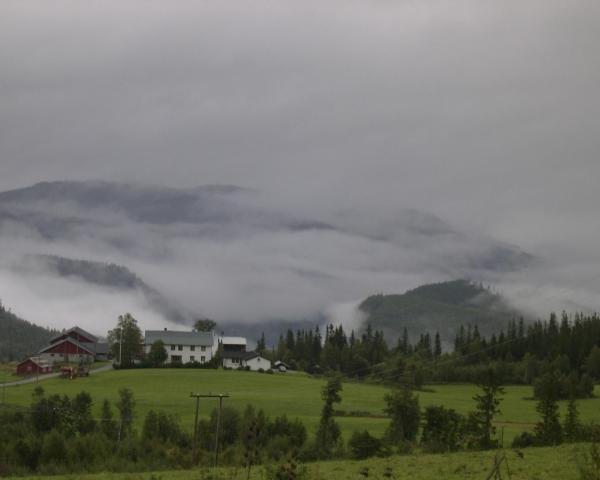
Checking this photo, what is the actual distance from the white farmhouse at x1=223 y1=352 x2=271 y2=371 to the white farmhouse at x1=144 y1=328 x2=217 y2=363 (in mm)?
3586

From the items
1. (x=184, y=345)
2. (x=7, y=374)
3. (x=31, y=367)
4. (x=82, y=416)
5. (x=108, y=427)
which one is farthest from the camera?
(x=184, y=345)

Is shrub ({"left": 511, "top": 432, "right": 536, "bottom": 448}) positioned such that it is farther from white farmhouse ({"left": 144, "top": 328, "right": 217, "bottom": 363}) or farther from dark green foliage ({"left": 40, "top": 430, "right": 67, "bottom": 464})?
white farmhouse ({"left": 144, "top": 328, "right": 217, "bottom": 363})

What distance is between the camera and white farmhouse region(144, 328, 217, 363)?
146m

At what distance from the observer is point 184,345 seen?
14788 centimetres

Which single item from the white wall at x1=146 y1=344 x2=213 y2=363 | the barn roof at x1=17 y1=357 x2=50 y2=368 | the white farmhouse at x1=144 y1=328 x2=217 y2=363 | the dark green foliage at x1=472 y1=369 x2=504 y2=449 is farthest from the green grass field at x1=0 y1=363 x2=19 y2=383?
the dark green foliage at x1=472 y1=369 x2=504 y2=449

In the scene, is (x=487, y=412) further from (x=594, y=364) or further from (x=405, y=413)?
(x=594, y=364)

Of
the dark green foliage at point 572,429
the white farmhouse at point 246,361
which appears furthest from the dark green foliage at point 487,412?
the white farmhouse at point 246,361

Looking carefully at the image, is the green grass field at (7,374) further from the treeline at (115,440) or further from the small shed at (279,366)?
the treeline at (115,440)

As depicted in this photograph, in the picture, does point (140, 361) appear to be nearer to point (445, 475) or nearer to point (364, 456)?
point (364, 456)

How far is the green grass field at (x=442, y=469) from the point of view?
1107 inches

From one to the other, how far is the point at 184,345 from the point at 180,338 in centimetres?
274

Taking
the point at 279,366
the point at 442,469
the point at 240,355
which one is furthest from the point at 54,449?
the point at 240,355

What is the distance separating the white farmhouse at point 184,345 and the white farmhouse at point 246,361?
A: 3.59 meters

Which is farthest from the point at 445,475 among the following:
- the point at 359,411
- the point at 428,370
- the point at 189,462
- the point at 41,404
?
the point at 428,370
